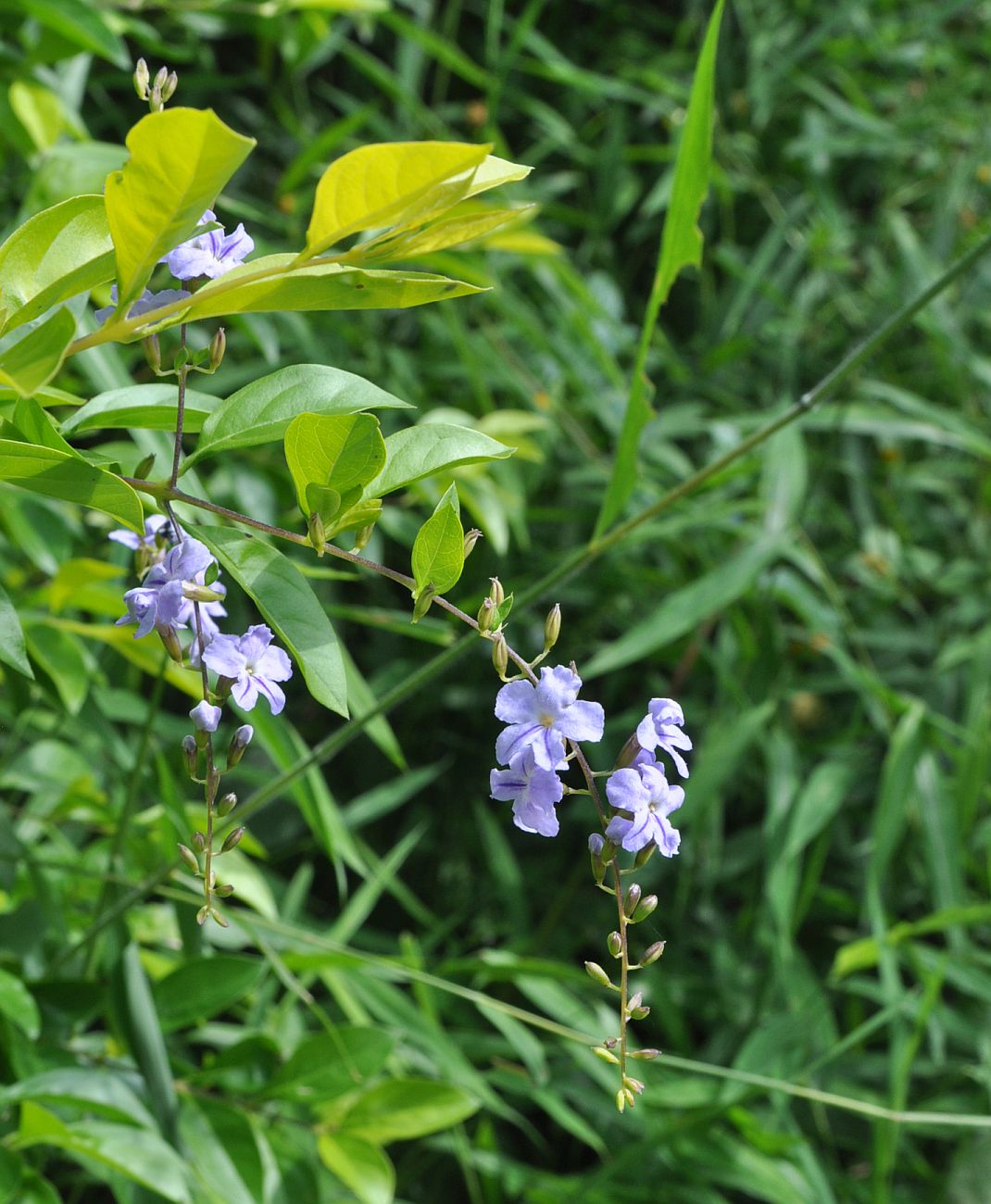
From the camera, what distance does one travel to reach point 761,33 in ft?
4.24

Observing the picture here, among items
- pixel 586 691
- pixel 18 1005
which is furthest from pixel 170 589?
pixel 586 691

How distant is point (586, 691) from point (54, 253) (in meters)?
0.83

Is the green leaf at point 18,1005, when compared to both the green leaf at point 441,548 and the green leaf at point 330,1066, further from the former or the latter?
the green leaf at point 441,548

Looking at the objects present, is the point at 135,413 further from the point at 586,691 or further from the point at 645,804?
the point at 586,691

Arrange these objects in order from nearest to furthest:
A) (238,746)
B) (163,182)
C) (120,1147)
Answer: (163,182), (238,746), (120,1147)

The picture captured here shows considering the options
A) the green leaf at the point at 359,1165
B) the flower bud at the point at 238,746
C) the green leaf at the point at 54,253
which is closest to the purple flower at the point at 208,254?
the green leaf at the point at 54,253

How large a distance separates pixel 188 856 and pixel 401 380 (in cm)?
71

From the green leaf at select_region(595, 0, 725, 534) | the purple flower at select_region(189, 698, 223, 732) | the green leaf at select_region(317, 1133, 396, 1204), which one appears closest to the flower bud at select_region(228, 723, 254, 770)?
the purple flower at select_region(189, 698, 223, 732)

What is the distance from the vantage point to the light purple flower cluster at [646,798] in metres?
0.32

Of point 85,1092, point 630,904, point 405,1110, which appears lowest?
point 405,1110

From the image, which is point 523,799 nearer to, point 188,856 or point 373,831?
point 188,856

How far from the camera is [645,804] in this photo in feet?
1.05

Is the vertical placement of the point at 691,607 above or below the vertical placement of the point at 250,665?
below

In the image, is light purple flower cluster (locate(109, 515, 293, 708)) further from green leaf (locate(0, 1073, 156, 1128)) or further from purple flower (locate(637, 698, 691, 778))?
green leaf (locate(0, 1073, 156, 1128))
